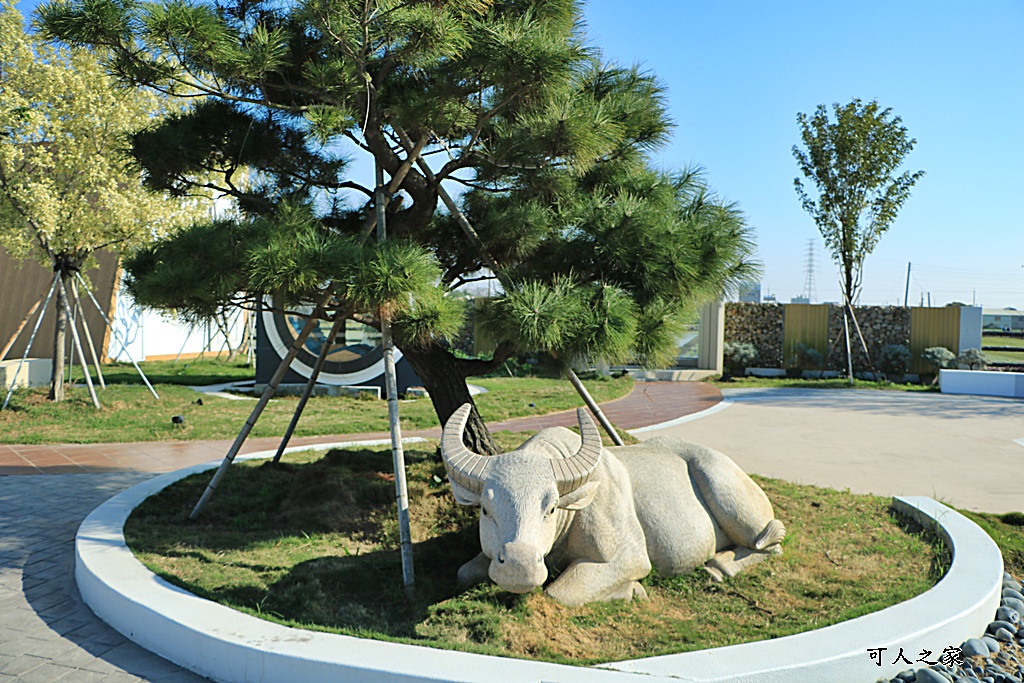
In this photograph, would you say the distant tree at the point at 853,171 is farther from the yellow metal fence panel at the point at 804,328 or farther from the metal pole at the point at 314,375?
the metal pole at the point at 314,375

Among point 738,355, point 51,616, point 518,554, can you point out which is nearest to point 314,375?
point 51,616

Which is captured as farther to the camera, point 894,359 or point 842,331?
point 842,331

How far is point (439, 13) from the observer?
13.5ft

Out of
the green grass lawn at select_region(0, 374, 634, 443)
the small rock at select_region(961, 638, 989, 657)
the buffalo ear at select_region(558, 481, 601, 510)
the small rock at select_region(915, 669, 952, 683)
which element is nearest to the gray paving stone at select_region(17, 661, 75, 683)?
the buffalo ear at select_region(558, 481, 601, 510)

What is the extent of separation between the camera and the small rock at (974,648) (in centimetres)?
367

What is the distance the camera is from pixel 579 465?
3.75 m

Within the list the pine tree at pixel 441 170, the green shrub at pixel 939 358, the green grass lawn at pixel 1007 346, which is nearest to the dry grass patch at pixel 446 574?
the pine tree at pixel 441 170

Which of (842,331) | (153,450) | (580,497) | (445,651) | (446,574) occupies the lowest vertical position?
(153,450)

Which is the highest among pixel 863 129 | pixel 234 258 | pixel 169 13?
pixel 863 129

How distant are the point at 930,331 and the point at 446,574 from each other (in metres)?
17.7

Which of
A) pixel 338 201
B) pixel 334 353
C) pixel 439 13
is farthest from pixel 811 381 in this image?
pixel 439 13

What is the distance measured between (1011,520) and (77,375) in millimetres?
16341

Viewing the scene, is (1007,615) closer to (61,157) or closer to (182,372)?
(61,157)

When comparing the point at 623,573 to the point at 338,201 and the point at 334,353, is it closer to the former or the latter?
the point at 338,201
